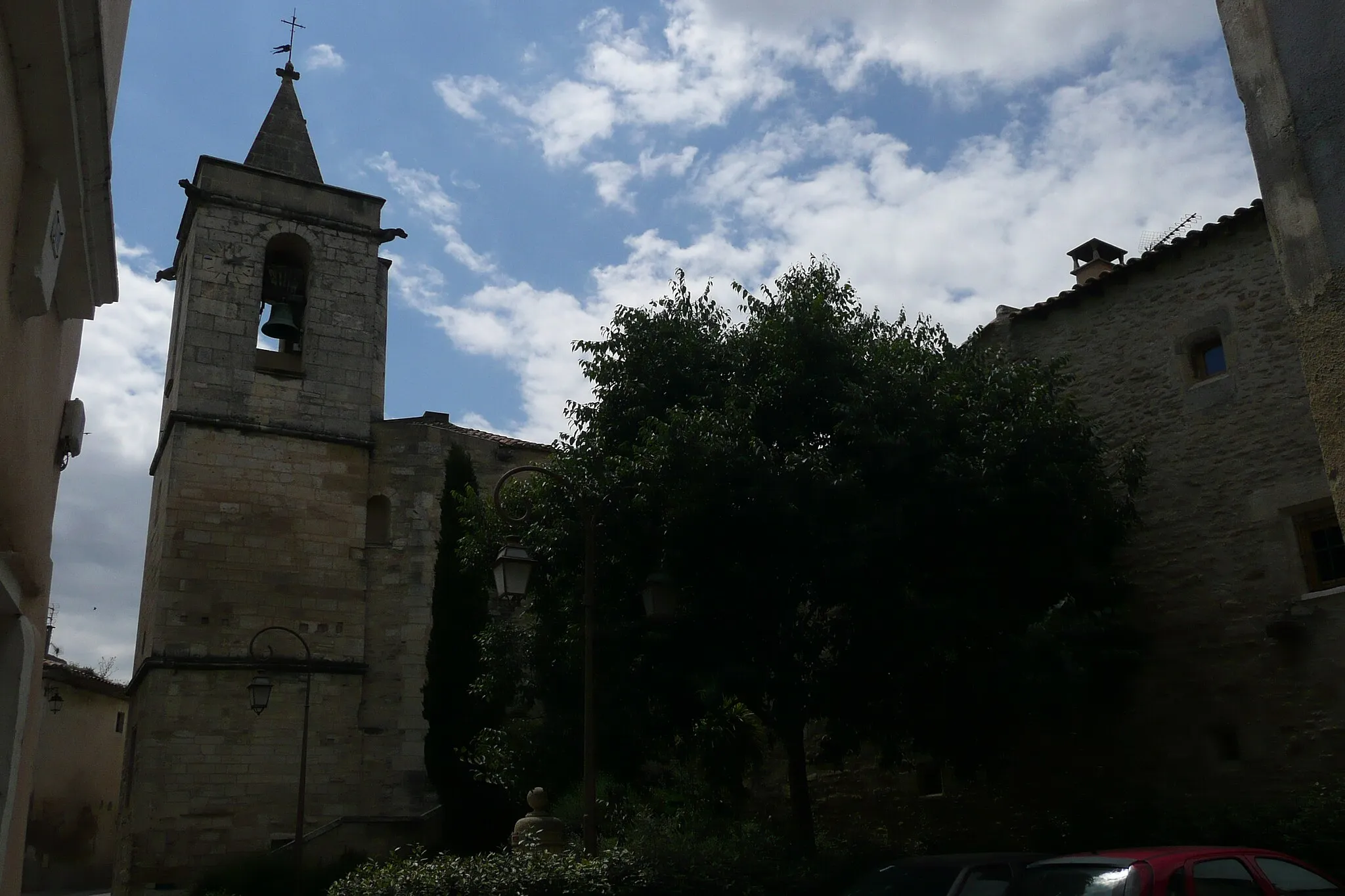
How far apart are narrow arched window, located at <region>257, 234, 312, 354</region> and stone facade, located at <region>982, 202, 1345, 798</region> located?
46.5 ft

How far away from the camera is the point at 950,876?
25.9 feet

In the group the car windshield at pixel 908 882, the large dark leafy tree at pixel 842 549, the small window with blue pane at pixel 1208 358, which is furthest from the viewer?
the small window with blue pane at pixel 1208 358

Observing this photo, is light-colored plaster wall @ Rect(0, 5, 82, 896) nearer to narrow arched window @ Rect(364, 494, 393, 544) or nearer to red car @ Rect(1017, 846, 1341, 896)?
red car @ Rect(1017, 846, 1341, 896)

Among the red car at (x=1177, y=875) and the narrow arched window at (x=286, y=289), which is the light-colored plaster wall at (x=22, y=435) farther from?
the narrow arched window at (x=286, y=289)

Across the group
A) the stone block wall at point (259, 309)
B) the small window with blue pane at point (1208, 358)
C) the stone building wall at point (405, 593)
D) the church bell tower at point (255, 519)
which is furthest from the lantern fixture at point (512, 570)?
the stone block wall at point (259, 309)

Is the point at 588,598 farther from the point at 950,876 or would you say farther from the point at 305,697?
the point at 305,697

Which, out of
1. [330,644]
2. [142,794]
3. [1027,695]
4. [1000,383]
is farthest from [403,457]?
[1027,695]

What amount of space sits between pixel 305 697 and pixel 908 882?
45.0ft

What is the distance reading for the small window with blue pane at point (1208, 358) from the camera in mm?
13680

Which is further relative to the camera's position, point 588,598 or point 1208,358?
point 1208,358

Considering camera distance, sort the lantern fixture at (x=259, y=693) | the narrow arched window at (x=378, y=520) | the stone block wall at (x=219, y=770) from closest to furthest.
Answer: the lantern fixture at (x=259, y=693), the stone block wall at (x=219, y=770), the narrow arched window at (x=378, y=520)

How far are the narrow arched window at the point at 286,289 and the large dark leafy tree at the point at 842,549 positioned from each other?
10.2 meters

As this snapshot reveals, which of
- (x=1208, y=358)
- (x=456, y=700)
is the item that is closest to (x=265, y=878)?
(x=456, y=700)

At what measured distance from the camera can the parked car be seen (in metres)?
7.68
